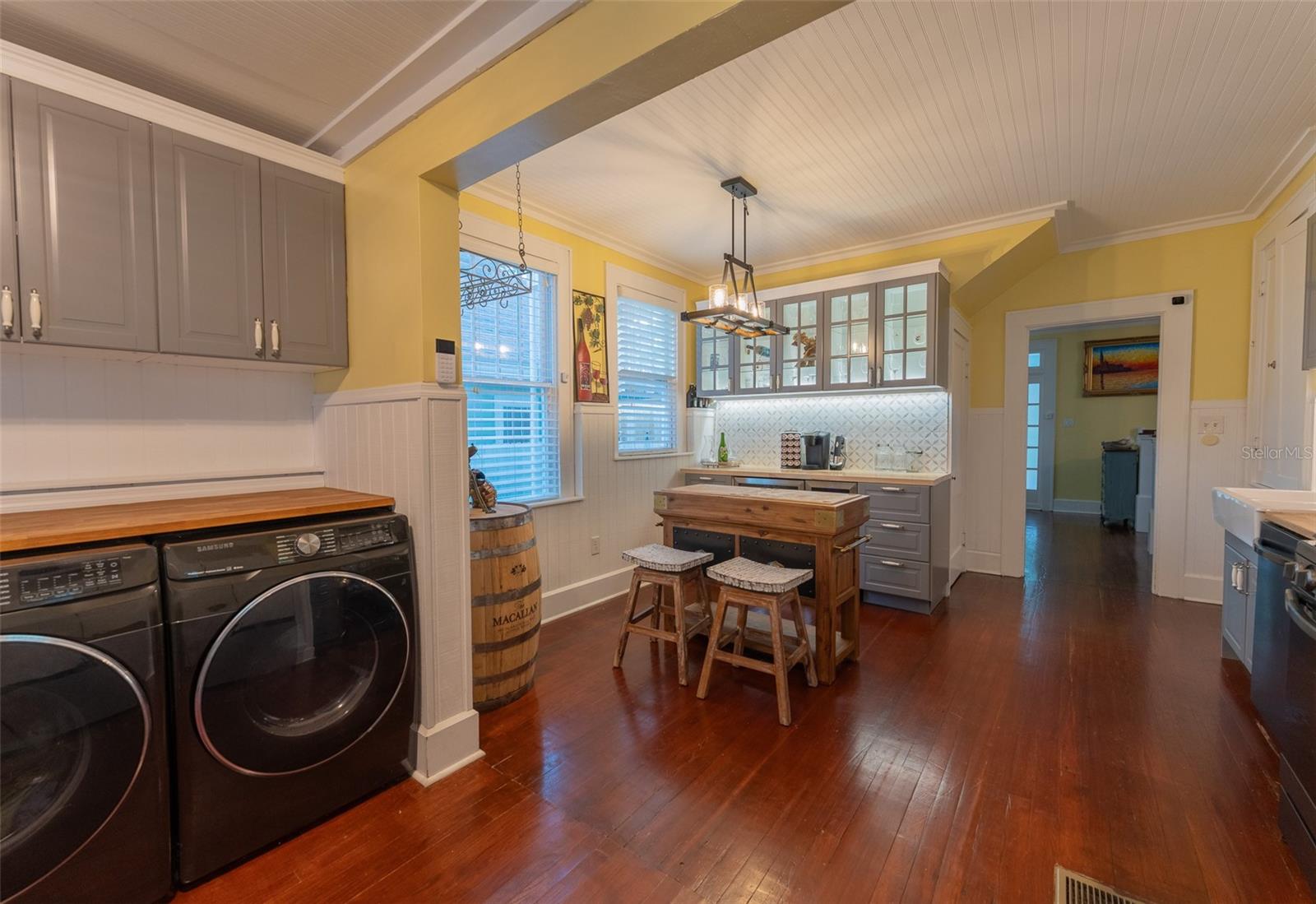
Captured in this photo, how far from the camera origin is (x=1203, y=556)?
3.86 meters

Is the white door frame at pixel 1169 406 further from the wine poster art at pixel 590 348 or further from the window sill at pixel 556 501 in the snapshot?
the window sill at pixel 556 501

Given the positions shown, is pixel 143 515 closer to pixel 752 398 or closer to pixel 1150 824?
pixel 1150 824

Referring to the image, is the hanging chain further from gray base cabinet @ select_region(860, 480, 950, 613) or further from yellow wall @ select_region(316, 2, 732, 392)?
gray base cabinet @ select_region(860, 480, 950, 613)

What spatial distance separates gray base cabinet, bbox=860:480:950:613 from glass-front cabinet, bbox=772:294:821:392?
1049 millimetres

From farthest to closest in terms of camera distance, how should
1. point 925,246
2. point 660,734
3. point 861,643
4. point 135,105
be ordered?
1. point 925,246
2. point 861,643
3. point 660,734
4. point 135,105

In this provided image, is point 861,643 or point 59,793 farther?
point 861,643

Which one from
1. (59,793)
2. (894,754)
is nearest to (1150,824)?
(894,754)

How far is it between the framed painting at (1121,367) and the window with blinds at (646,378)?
634cm

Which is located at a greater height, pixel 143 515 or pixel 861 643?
pixel 143 515

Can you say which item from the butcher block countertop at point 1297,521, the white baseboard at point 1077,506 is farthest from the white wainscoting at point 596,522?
the white baseboard at point 1077,506

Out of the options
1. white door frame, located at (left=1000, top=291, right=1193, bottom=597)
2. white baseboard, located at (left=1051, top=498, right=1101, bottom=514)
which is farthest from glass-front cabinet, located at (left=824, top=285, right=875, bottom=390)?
white baseboard, located at (left=1051, top=498, right=1101, bottom=514)

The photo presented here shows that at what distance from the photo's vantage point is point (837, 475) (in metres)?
3.97

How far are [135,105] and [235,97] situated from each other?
35cm

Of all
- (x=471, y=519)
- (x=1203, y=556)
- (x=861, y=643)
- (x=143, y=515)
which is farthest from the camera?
(x=1203, y=556)
